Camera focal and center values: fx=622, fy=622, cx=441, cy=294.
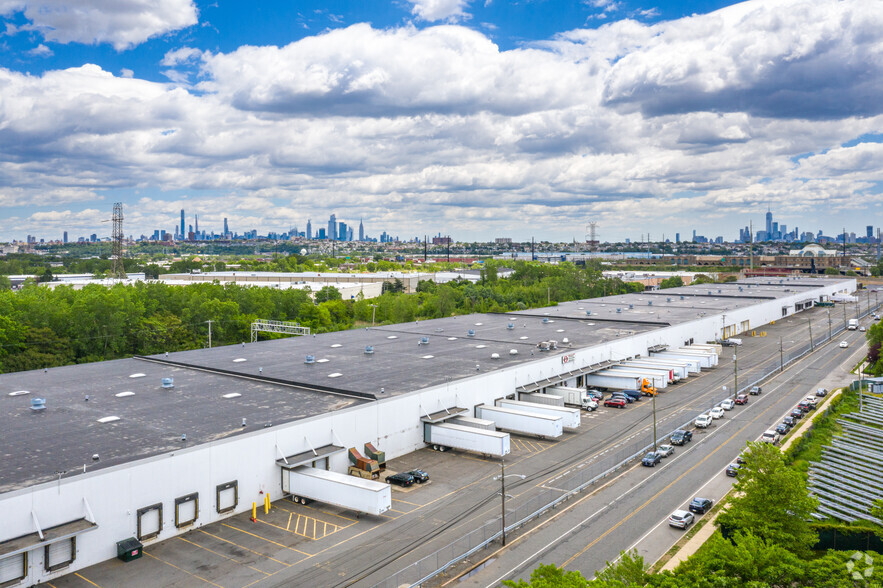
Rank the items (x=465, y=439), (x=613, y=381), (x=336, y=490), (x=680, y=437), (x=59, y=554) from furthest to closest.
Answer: (x=613, y=381) < (x=680, y=437) < (x=465, y=439) < (x=336, y=490) < (x=59, y=554)

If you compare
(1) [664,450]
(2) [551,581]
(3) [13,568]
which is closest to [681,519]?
(1) [664,450]

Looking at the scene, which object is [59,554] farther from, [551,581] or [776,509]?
[776,509]

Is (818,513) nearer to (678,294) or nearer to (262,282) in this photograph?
(678,294)

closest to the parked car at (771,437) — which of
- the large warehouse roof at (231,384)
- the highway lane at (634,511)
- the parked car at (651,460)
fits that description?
the highway lane at (634,511)

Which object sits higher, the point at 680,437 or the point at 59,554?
the point at 59,554

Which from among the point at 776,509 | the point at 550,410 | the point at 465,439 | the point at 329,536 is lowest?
the point at 329,536

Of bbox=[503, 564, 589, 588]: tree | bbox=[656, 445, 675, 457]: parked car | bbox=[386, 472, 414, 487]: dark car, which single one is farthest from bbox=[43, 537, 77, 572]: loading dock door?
bbox=[656, 445, 675, 457]: parked car

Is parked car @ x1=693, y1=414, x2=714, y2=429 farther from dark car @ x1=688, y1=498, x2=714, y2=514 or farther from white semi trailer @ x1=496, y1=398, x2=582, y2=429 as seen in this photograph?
dark car @ x1=688, y1=498, x2=714, y2=514
